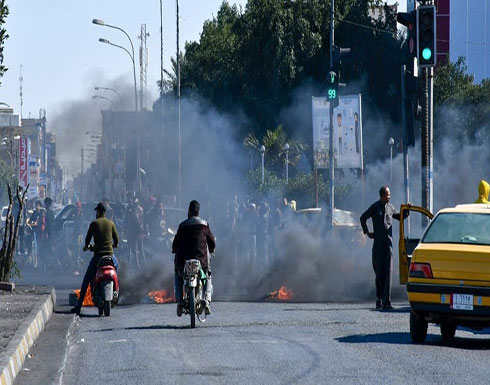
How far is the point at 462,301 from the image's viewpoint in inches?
527

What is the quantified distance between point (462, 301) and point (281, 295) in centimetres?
973

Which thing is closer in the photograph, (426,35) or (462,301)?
(462,301)

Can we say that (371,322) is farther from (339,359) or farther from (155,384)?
(155,384)

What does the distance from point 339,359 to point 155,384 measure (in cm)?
220

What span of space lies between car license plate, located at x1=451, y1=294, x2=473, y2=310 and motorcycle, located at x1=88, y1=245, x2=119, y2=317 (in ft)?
22.1

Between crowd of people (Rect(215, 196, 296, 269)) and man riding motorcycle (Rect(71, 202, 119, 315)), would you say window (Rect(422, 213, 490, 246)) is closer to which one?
man riding motorcycle (Rect(71, 202, 119, 315))

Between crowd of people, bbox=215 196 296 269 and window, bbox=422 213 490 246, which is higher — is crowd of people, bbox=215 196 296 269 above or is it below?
below

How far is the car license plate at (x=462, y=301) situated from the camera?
13.3 meters

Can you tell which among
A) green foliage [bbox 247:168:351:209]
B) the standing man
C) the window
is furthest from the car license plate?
green foliage [bbox 247:168:351:209]

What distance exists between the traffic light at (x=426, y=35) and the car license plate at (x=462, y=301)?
831 cm

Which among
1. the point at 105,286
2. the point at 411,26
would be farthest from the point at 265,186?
the point at 105,286

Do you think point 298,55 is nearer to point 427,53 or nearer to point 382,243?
point 427,53

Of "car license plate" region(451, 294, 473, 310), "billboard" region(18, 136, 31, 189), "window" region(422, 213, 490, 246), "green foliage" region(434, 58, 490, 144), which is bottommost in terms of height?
"car license plate" region(451, 294, 473, 310)

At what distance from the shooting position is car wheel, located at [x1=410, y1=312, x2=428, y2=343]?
13851 millimetres
